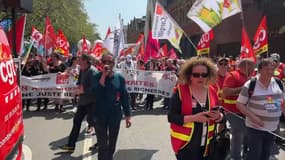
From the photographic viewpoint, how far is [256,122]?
5.14 metres

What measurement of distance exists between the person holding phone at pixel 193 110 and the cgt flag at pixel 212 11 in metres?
7.37

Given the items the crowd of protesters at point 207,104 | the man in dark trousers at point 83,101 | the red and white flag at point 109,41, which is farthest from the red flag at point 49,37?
the man in dark trousers at point 83,101

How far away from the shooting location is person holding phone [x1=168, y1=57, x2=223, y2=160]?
403cm

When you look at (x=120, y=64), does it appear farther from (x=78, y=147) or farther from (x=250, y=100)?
(x=250, y=100)

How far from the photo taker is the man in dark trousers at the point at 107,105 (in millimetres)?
5770

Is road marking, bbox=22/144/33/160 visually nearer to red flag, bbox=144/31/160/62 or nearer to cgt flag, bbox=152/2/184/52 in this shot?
cgt flag, bbox=152/2/184/52

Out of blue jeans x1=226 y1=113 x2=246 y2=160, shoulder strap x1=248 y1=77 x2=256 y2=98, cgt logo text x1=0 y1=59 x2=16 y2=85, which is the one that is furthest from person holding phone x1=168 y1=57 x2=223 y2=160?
blue jeans x1=226 y1=113 x2=246 y2=160

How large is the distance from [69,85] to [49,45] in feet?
15.9

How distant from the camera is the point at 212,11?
448 inches

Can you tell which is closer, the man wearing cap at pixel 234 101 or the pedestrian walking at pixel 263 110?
the pedestrian walking at pixel 263 110

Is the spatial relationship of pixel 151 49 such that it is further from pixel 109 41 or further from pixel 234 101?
pixel 234 101

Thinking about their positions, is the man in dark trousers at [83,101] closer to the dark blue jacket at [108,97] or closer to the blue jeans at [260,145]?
the dark blue jacket at [108,97]

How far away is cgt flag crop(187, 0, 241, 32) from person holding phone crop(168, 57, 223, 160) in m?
7.37

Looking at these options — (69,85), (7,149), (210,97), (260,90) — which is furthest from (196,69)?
(69,85)
